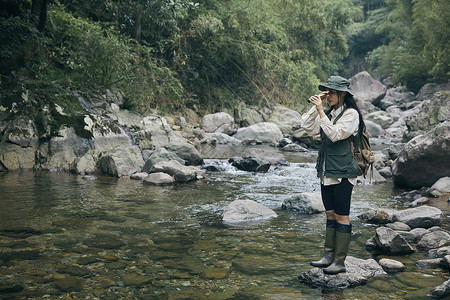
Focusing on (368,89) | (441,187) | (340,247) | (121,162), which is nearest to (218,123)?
(121,162)

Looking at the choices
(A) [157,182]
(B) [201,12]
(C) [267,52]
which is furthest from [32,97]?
(C) [267,52]

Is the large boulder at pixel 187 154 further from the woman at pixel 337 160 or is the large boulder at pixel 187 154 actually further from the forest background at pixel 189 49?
the woman at pixel 337 160

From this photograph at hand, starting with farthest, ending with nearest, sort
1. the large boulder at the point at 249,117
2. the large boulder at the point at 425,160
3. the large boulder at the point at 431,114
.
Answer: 1. the large boulder at the point at 249,117
2. the large boulder at the point at 431,114
3. the large boulder at the point at 425,160

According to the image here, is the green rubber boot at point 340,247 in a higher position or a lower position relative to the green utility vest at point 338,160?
lower

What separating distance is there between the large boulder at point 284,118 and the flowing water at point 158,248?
44.1 feet

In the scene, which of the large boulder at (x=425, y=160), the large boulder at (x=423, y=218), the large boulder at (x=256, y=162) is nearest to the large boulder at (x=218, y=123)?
the large boulder at (x=256, y=162)

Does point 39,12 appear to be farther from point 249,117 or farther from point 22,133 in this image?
point 249,117

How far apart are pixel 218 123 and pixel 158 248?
15899mm

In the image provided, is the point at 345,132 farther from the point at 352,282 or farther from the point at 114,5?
the point at 114,5

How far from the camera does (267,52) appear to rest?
22078mm

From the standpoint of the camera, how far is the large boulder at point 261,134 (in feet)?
64.7

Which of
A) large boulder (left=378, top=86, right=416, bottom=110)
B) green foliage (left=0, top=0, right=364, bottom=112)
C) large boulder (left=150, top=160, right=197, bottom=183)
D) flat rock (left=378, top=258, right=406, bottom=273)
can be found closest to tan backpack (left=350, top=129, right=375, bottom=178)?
flat rock (left=378, top=258, right=406, bottom=273)

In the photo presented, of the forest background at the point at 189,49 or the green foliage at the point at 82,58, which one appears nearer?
the forest background at the point at 189,49

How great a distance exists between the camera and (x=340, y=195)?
13.1ft
